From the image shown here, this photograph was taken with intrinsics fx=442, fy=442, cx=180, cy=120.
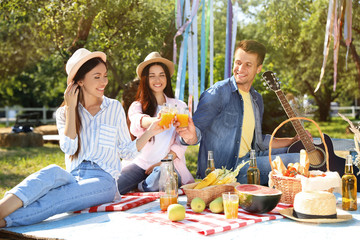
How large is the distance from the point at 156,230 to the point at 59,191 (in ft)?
2.99

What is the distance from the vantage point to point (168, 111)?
150 inches

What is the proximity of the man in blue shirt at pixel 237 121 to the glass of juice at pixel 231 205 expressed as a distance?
3.43ft

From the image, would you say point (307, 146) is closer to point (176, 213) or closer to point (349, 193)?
point (349, 193)

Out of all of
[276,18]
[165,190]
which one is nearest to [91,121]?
[165,190]

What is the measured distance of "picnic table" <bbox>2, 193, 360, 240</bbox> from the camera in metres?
2.94

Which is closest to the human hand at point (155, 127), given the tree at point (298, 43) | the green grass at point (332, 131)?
the tree at point (298, 43)

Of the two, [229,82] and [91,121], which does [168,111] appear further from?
[229,82]

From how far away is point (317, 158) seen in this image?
4371 millimetres

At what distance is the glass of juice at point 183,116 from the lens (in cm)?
387

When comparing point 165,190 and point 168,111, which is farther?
point 168,111

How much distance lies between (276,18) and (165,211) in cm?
836

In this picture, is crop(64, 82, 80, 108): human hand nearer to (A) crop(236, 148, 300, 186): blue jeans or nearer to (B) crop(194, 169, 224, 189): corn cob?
(B) crop(194, 169, 224, 189): corn cob

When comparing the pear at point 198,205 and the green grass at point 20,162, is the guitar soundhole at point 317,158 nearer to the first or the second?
the pear at point 198,205

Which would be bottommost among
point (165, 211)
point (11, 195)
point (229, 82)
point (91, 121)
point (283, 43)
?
point (165, 211)
